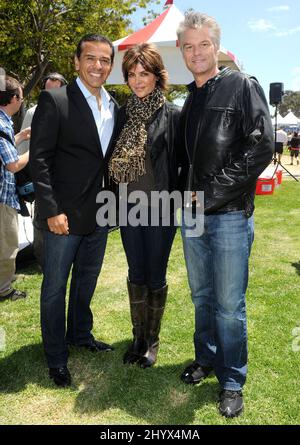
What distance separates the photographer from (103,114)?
2.77m

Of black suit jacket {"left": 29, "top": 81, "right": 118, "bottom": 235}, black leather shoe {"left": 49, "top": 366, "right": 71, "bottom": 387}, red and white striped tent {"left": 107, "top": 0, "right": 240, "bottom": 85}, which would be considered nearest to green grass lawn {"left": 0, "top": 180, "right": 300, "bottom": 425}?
black leather shoe {"left": 49, "top": 366, "right": 71, "bottom": 387}

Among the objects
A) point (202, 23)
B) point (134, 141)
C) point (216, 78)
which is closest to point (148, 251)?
point (134, 141)

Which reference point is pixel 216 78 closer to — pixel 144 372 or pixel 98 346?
pixel 144 372

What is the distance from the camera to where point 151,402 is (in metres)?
2.66

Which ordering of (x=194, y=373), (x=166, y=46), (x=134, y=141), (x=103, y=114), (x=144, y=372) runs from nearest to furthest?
1. (x=134, y=141)
2. (x=103, y=114)
3. (x=194, y=373)
4. (x=144, y=372)
5. (x=166, y=46)

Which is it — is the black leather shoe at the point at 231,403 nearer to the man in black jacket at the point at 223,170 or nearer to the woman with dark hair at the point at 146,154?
the man in black jacket at the point at 223,170

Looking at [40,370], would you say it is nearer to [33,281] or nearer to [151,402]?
[151,402]

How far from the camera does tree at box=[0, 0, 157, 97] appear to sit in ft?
46.5

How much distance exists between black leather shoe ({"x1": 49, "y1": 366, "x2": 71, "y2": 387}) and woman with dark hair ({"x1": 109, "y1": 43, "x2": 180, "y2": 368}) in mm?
744

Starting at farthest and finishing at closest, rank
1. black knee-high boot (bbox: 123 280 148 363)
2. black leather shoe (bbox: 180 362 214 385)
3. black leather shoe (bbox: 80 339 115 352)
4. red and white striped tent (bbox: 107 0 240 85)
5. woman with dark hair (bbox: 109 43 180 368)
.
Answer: red and white striped tent (bbox: 107 0 240 85) → black leather shoe (bbox: 80 339 115 352) → black knee-high boot (bbox: 123 280 148 363) → black leather shoe (bbox: 180 362 214 385) → woman with dark hair (bbox: 109 43 180 368)

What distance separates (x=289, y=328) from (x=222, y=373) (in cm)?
126

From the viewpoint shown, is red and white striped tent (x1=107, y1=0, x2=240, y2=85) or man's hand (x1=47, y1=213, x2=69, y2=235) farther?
red and white striped tent (x1=107, y1=0, x2=240, y2=85)

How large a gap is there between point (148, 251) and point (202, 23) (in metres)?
1.45

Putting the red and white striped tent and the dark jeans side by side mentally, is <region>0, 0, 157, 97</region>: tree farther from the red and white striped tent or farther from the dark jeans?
the dark jeans
